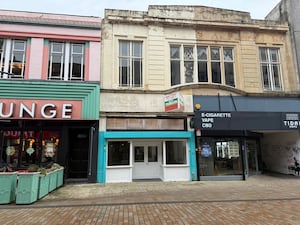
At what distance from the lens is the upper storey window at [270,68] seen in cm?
1280

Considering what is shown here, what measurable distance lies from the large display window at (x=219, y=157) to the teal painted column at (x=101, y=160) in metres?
4.82

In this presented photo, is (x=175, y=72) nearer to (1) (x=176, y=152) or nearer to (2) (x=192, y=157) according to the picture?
(1) (x=176, y=152)

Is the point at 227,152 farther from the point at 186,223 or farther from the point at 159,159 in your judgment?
the point at 186,223

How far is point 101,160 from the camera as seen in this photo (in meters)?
10.4

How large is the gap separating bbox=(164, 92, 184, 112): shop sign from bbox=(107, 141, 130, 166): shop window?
283 centimetres

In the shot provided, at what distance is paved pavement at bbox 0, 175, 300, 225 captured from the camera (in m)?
5.16

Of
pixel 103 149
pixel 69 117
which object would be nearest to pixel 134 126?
pixel 103 149

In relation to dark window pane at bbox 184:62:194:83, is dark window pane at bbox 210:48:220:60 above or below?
above

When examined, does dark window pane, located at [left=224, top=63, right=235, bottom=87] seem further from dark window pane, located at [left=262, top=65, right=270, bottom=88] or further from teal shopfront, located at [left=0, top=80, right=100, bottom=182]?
teal shopfront, located at [left=0, top=80, right=100, bottom=182]

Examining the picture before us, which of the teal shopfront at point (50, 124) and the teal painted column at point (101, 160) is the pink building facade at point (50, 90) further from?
the teal painted column at point (101, 160)

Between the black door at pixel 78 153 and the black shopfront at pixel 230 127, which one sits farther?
the black shopfront at pixel 230 127

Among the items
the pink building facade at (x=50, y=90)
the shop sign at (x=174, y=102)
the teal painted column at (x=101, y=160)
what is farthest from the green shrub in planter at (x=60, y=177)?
the shop sign at (x=174, y=102)

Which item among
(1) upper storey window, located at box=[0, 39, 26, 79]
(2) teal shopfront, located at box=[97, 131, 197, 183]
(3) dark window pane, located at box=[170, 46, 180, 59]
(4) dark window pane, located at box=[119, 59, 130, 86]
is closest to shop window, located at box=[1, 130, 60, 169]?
(2) teal shopfront, located at box=[97, 131, 197, 183]

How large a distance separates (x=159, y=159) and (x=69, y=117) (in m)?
5.05
